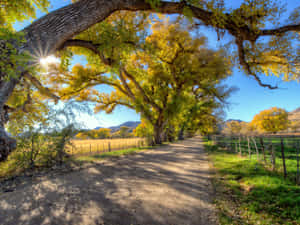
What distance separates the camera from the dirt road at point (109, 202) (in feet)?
7.84

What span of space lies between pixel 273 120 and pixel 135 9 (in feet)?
245

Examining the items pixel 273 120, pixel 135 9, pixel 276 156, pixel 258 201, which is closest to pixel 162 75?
pixel 135 9

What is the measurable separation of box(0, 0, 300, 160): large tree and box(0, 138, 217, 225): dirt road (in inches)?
114

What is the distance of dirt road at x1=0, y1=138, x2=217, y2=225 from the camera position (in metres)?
2.39

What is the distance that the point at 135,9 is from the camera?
204 inches

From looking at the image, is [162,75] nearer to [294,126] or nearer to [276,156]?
[276,156]

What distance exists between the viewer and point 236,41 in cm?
634

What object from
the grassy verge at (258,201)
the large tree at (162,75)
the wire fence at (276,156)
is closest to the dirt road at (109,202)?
the grassy verge at (258,201)

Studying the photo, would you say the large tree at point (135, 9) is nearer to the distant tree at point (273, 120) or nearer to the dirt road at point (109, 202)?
the dirt road at point (109, 202)

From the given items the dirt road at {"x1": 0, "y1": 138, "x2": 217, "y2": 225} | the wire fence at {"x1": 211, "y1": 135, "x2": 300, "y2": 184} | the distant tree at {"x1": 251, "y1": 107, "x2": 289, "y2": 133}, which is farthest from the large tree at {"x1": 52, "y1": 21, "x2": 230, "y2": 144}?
the distant tree at {"x1": 251, "y1": 107, "x2": 289, "y2": 133}

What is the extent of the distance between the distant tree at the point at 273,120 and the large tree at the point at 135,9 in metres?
65.4

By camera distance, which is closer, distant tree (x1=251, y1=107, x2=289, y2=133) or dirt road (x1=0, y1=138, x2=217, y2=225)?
dirt road (x1=0, y1=138, x2=217, y2=225)

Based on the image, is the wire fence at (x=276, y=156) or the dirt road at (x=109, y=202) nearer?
the dirt road at (x=109, y=202)

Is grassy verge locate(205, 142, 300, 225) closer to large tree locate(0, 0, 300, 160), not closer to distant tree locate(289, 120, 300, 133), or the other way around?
large tree locate(0, 0, 300, 160)
